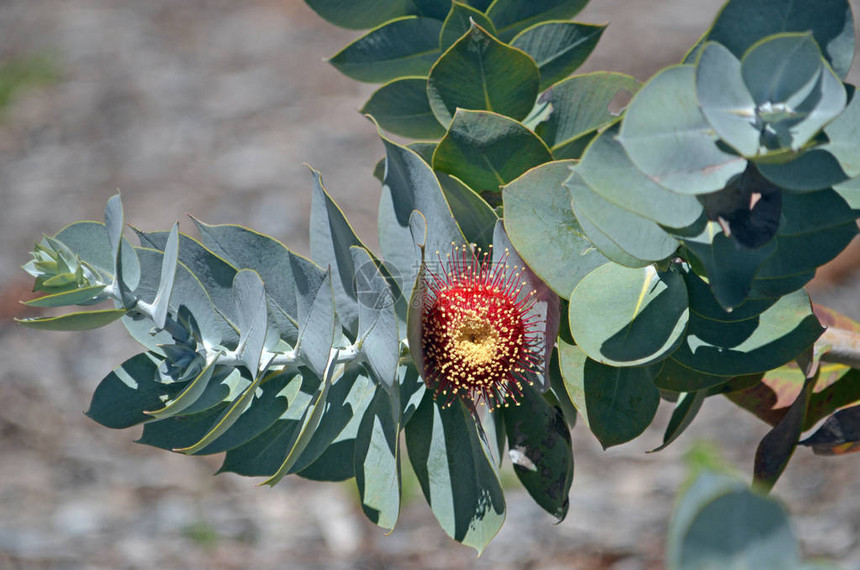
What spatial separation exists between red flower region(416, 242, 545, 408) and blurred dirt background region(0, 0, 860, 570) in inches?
93.2

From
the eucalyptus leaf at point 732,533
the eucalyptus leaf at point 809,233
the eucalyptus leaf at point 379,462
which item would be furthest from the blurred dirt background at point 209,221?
the eucalyptus leaf at point 732,533

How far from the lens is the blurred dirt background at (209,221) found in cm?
311

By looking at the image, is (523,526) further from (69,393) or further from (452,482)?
(452,482)

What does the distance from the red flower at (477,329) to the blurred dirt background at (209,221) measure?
2.37 m

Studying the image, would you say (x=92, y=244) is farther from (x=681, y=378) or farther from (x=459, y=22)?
(x=681, y=378)

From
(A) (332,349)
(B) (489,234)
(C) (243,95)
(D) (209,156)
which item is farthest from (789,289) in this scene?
(C) (243,95)

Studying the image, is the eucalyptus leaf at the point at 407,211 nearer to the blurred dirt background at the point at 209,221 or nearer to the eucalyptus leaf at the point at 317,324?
the eucalyptus leaf at the point at 317,324

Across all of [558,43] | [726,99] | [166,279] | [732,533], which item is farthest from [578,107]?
[732,533]

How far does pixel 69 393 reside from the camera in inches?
144

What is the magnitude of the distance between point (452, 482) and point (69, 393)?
3.27m

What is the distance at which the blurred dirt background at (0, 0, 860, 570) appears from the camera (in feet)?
10.2


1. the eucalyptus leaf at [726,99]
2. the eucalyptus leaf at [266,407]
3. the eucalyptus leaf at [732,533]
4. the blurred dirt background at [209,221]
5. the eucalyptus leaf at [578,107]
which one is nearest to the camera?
the eucalyptus leaf at [732,533]

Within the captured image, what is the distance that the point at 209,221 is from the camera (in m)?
4.33

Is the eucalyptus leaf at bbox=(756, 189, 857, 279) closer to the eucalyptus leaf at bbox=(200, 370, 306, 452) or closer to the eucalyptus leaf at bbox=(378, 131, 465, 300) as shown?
the eucalyptus leaf at bbox=(378, 131, 465, 300)
